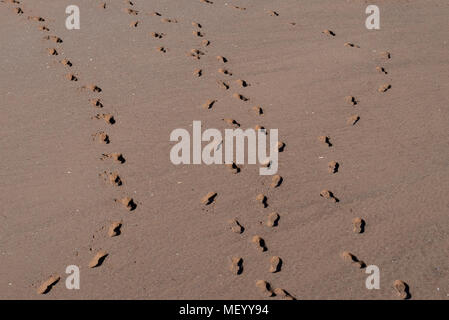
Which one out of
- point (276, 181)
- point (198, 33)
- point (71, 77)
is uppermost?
point (198, 33)

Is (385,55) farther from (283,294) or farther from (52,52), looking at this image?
(52,52)

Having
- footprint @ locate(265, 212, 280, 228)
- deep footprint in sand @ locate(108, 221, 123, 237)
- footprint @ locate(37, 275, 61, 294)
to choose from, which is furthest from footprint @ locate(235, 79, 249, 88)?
footprint @ locate(37, 275, 61, 294)

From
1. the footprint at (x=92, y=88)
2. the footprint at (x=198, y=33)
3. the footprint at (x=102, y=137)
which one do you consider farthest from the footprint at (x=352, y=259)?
the footprint at (x=198, y=33)

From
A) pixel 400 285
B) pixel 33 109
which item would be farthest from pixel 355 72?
pixel 33 109

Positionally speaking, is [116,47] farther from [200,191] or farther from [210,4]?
[200,191]

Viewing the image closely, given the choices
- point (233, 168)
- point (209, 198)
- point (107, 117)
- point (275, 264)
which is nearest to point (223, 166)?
point (233, 168)
